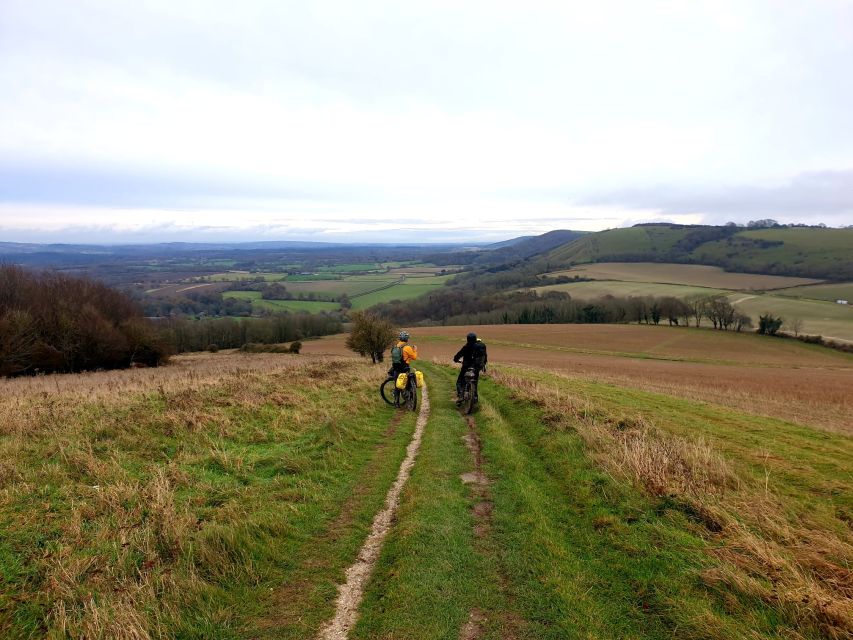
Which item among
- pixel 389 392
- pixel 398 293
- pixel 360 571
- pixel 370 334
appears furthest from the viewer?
pixel 398 293

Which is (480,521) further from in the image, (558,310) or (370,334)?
(558,310)

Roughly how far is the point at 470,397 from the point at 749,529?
8753 mm

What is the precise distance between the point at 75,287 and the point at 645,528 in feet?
207

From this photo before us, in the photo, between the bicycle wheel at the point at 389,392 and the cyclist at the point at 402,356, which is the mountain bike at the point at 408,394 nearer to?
the bicycle wheel at the point at 389,392

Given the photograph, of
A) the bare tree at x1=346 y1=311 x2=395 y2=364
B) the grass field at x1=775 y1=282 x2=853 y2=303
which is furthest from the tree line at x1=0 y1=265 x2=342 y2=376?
the grass field at x1=775 y1=282 x2=853 y2=303

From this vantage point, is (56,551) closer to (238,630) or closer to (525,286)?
(238,630)

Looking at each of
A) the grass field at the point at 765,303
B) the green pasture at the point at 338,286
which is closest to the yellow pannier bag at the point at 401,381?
the grass field at the point at 765,303

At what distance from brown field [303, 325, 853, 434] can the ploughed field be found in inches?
483

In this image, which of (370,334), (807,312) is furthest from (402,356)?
(807,312)

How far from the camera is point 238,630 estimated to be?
4.41 m

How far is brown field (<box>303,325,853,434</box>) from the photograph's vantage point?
22.9 meters

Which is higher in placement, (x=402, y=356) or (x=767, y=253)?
(x=767, y=253)

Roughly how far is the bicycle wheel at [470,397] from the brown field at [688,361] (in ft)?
40.0

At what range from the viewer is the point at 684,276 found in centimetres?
13575
